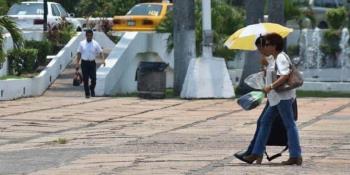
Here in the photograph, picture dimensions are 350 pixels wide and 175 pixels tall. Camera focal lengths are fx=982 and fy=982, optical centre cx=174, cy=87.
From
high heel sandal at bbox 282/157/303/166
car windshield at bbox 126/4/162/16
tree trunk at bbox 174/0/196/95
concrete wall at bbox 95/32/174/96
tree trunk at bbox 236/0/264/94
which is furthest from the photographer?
car windshield at bbox 126/4/162/16

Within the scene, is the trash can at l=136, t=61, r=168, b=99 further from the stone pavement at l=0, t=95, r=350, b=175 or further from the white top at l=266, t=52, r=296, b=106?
the white top at l=266, t=52, r=296, b=106

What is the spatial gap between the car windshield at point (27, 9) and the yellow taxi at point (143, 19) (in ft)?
12.1

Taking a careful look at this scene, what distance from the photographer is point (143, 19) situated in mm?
33938

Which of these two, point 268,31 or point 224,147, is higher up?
point 268,31

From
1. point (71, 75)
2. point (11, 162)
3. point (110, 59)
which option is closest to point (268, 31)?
point (11, 162)

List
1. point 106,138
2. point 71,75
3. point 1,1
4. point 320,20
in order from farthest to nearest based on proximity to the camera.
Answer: point 320,20, point 71,75, point 1,1, point 106,138

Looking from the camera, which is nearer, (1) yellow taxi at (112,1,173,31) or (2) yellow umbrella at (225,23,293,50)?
(2) yellow umbrella at (225,23,293,50)

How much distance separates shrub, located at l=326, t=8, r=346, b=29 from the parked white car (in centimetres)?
1003

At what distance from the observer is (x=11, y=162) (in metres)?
13.5

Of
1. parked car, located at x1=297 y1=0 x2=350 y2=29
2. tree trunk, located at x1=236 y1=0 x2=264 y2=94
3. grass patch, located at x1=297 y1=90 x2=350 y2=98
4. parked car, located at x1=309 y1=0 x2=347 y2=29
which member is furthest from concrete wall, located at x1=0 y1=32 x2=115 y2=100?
parked car, located at x1=309 y1=0 x2=347 y2=29

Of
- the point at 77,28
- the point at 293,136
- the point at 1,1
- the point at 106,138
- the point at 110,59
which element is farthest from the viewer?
the point at 77,28

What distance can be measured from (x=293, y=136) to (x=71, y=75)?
59.4ft

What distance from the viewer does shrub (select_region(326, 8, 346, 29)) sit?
1532 inches

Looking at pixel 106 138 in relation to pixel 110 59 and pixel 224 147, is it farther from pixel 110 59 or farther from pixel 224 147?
pixel 110 59
